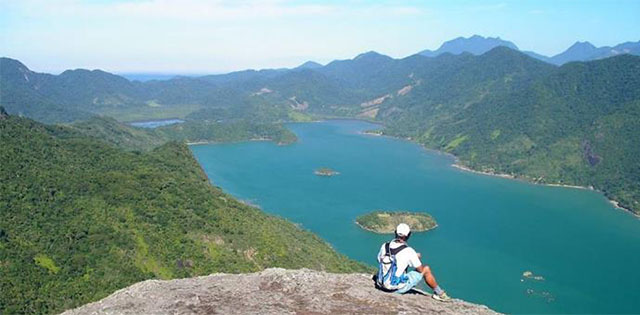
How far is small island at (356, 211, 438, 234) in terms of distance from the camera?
331ft

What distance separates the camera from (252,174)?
148750 mm

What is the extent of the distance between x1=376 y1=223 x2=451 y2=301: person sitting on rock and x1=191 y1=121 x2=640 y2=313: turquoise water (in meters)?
62.3

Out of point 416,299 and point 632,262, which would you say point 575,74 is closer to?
point 632,262

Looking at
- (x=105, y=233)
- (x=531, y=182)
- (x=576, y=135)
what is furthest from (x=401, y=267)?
(x=576, y=135)

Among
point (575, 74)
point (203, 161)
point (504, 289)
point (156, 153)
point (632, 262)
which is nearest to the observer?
point (504, 289)

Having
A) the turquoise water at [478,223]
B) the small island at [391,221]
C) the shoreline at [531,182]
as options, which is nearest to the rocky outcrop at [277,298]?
the turquoise water at [478,223]

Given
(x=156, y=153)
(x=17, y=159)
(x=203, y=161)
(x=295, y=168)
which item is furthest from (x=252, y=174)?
(x=17, y=159)

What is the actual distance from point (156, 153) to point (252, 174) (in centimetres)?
5449

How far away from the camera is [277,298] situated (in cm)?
1510

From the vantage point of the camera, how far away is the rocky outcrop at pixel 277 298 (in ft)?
46.1

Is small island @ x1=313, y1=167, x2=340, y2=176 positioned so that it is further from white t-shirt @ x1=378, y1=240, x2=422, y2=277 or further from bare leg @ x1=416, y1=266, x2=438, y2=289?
white t-shirt @ x1=378, y1=240, x2=422, y2=277

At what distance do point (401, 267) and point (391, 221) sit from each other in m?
91.0

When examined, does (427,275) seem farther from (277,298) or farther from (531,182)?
(531,182)

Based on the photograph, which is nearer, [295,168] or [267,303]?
[267,303]
